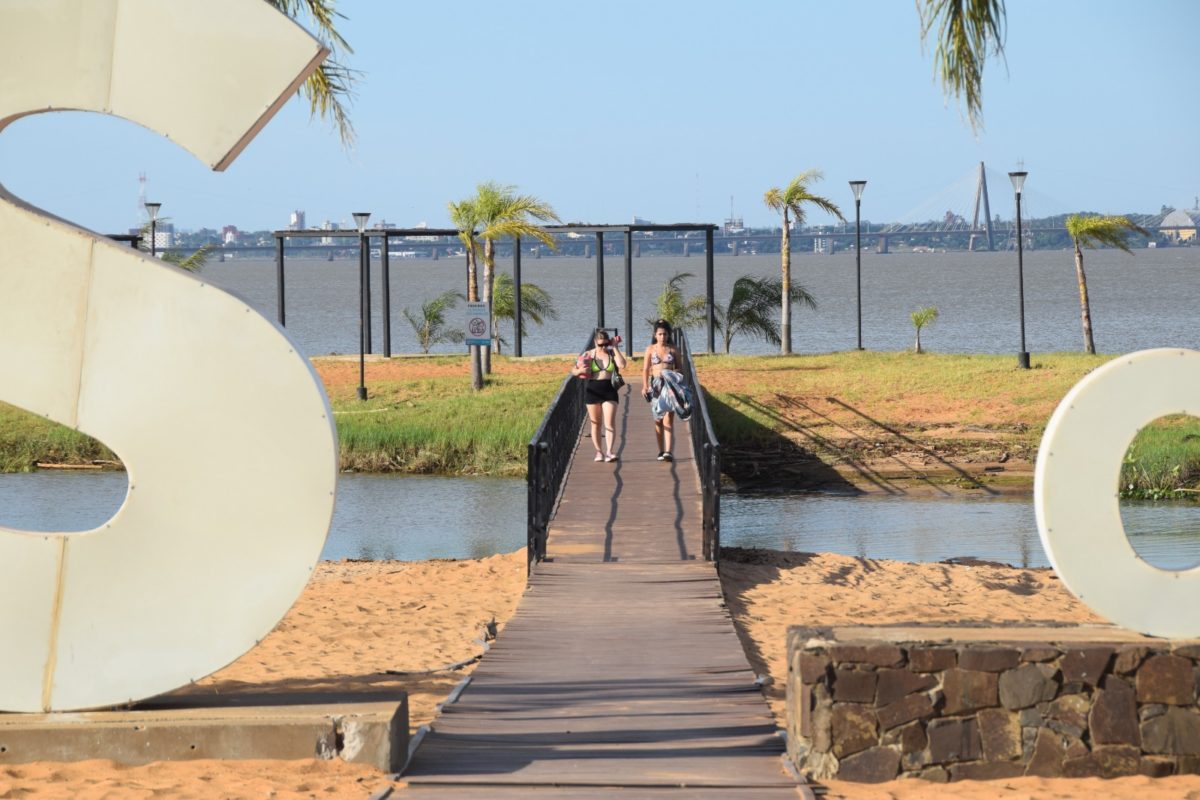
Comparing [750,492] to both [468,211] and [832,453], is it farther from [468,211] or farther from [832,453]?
[468,211]

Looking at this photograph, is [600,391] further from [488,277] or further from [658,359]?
[488,277]

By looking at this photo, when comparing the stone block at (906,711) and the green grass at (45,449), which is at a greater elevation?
the green grass at (45,449)

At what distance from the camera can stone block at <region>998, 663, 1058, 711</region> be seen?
7500 millimetres

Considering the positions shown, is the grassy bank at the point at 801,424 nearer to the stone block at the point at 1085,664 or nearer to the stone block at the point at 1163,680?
the stone block at the point at 1163,680

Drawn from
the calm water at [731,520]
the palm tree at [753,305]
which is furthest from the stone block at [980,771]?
the palm tree at [753,305]

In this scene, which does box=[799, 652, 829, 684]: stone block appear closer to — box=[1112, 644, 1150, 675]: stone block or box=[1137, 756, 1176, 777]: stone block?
box=[1112, 644, 1150, 675]: stone block

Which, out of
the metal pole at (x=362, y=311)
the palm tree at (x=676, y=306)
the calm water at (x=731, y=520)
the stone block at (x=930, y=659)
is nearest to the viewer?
the stone block at (x=930, y=659)

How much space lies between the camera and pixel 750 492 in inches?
1019

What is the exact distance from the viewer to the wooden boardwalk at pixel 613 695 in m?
7.22

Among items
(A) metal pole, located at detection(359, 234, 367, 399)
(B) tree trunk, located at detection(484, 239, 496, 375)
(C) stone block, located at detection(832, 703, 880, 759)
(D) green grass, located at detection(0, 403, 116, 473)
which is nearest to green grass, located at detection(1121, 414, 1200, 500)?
(B) tree trunk, located at detection(484, 239, 496, 375)

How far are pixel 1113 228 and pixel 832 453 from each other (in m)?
11.8

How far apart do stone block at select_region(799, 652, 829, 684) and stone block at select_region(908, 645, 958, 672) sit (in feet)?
1.25

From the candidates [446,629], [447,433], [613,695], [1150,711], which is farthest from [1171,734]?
[447,433]

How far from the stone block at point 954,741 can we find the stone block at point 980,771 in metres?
0.03
